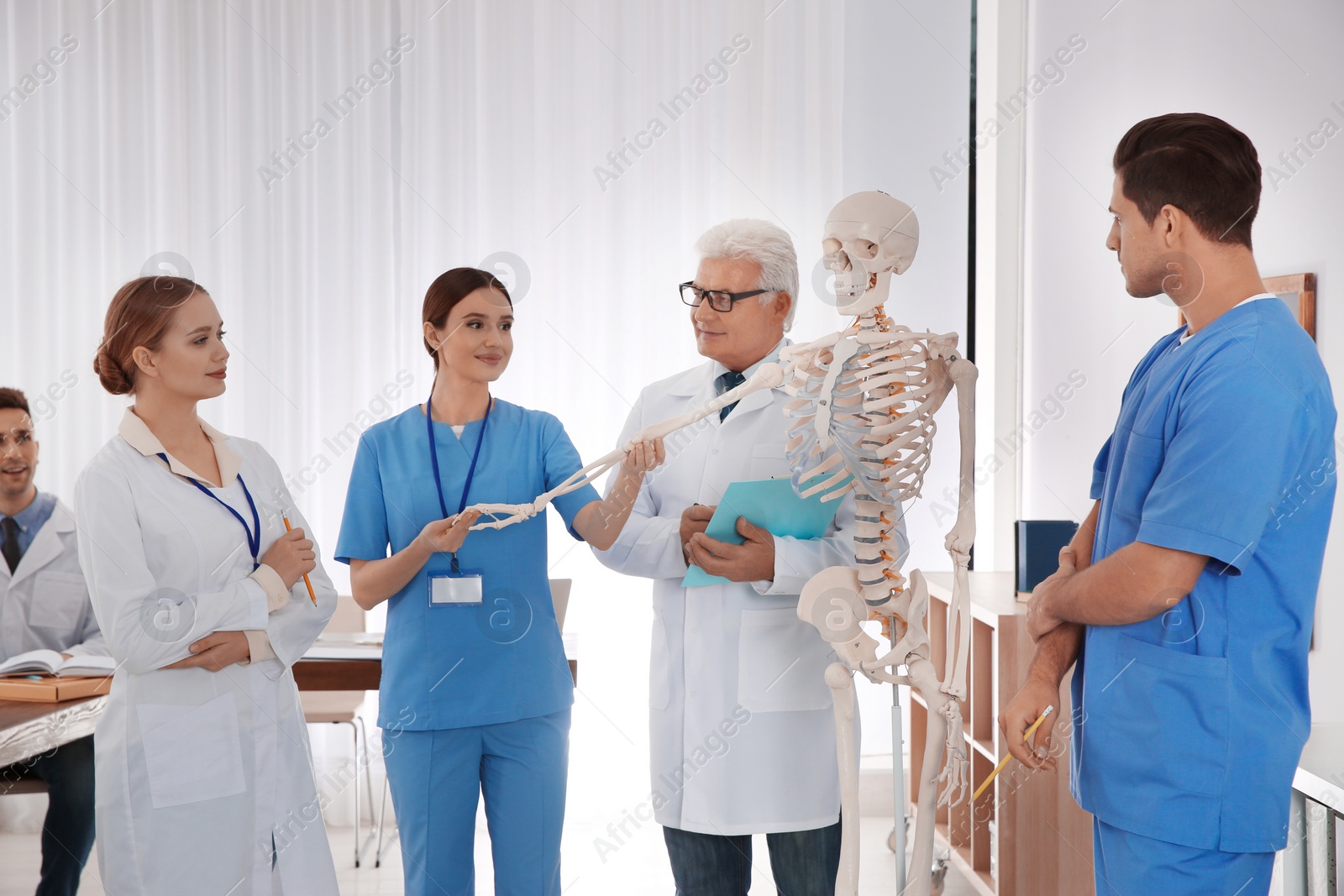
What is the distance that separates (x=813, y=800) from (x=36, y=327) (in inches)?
125

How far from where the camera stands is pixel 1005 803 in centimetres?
245

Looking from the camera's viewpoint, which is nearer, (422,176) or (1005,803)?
(1005,803)

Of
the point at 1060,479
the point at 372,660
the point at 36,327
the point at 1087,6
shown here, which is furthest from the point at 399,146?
the point at 1060,479

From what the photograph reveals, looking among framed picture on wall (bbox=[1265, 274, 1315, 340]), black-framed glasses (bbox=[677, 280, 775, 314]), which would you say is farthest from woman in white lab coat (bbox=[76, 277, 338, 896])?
framed picture on wall (bbox=[1265, 274, 1315, 340])

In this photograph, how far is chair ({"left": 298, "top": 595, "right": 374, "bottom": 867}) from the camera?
3107 millimetres

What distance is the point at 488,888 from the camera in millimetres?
2895

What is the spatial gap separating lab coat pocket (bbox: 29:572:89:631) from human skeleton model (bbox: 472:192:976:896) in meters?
1.56

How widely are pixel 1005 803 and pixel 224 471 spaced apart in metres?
2.00

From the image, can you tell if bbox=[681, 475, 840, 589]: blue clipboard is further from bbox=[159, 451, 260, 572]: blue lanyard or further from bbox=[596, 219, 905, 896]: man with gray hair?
bbox=[159, 451, 260, 572]: blue lanyard

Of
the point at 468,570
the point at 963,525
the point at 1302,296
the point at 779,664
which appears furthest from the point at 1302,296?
the point at 468,570

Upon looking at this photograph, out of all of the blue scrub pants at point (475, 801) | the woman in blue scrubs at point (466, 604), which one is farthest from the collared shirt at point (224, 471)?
the blue scrub pants at point (475, 801)

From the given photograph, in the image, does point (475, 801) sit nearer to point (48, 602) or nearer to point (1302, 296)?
point (48, 602)

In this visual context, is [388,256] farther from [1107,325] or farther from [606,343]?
[1107,325]

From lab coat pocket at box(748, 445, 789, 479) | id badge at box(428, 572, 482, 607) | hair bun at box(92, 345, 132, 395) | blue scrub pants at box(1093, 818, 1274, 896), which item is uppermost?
hair bun at box(92, 345, 132, 395)
